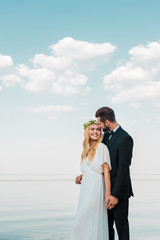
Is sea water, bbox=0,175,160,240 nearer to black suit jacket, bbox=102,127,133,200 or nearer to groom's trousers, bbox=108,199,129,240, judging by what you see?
groom's trousers, bbox=108,199,129,240

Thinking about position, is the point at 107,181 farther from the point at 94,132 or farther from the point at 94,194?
the point at 94,132

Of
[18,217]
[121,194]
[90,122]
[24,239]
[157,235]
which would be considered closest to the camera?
[121,194]

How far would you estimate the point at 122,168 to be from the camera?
12.6ft

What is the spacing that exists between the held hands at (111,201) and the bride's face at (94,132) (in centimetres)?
65

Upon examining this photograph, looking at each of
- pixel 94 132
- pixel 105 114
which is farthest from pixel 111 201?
pixel 105 114

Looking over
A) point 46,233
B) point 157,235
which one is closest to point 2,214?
point 46,233

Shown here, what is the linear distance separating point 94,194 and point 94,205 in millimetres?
121

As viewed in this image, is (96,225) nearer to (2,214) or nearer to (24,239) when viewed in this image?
(24,239)

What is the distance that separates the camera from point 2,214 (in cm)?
860

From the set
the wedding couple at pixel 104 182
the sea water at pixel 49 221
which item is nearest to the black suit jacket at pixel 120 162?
the wedding couple at pixel 104 182

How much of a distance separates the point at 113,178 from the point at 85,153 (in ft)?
1.36

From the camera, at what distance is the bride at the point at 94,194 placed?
3947 millimetres

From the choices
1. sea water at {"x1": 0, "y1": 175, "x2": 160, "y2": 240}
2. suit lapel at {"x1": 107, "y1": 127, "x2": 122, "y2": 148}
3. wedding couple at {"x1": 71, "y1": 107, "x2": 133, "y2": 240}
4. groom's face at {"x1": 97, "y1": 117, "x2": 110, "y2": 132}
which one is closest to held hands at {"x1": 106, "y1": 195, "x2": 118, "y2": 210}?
wedding couple at {"x1": 71, "y1": 107, "x2": 133, "y2": 240}

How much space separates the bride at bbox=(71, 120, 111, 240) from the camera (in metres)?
3.95
